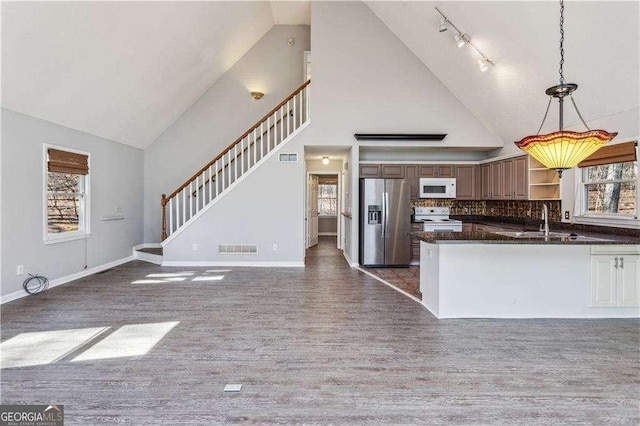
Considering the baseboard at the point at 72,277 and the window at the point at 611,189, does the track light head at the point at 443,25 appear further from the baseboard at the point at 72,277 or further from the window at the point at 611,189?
the baseboard at the point at 72,277

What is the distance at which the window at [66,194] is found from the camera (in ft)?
16.9

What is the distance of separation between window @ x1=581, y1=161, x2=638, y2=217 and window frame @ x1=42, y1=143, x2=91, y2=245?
7.94 m

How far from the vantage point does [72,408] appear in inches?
85.2

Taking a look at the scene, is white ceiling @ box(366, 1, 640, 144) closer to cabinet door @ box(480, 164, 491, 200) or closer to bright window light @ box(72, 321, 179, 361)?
cabinet door @ box(480, 164, 491, 200)

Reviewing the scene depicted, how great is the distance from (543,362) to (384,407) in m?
1.57

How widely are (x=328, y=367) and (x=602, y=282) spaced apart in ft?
11.5

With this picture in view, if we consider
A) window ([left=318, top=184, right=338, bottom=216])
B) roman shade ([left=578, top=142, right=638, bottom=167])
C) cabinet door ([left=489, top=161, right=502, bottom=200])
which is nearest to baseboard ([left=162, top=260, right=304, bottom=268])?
cabinet door ([left=489, top=161, right=502, bottom=200])

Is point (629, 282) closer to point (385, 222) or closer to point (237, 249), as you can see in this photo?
point (385, 222)

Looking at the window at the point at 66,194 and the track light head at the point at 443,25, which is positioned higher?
the track light head at the point at 443,25

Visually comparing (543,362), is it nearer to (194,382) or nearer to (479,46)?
(194,382)

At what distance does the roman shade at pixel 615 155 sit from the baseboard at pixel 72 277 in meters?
7.98

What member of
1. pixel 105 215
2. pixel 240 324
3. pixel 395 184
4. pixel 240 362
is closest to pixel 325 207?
pixel 395 184

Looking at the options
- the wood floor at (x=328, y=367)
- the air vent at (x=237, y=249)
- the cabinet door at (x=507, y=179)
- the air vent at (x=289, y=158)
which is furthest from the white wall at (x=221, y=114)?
the cabinet door at (x=507, y=179)

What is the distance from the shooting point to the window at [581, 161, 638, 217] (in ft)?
13.6
